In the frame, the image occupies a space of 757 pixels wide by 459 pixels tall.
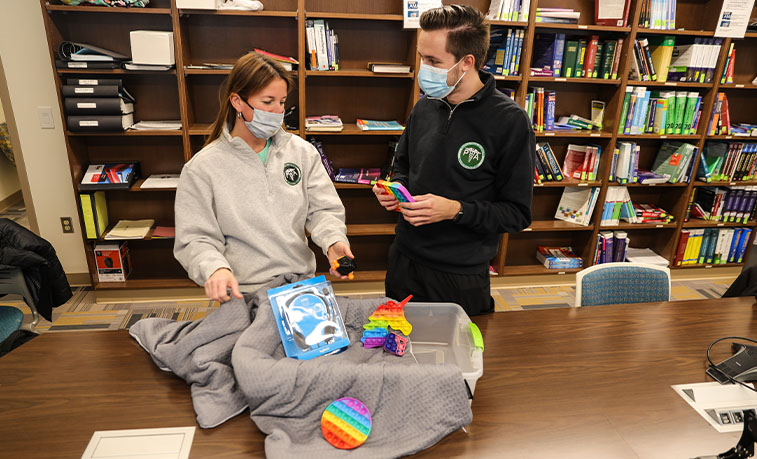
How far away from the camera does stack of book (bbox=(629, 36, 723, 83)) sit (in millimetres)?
3357

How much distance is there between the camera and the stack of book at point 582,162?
3.57 m

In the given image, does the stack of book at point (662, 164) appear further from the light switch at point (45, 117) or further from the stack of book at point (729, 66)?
the light switch at point (45, 117)

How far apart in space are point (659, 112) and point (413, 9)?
6.48 feet

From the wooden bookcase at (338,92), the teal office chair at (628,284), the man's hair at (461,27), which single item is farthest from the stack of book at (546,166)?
the man's hair at (461,27)

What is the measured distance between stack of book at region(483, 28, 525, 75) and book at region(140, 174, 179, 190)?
2.19 m

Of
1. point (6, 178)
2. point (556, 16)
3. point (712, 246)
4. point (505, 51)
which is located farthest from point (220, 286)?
point (6, 178)

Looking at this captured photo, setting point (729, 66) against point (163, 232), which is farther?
point (729, 66)

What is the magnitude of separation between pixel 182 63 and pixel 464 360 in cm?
255

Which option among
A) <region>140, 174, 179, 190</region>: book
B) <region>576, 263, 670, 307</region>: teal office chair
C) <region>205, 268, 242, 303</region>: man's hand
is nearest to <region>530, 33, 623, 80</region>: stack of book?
<region>576, 263, 670, 307</region>: teal office chair

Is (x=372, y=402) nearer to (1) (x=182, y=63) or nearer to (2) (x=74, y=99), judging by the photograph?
(1) (x=182, y=63)

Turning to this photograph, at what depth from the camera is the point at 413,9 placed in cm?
296

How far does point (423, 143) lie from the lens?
5.78 ft

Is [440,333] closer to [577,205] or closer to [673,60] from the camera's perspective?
[577,205]

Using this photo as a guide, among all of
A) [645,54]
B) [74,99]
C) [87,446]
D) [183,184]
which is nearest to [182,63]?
[74,99]
